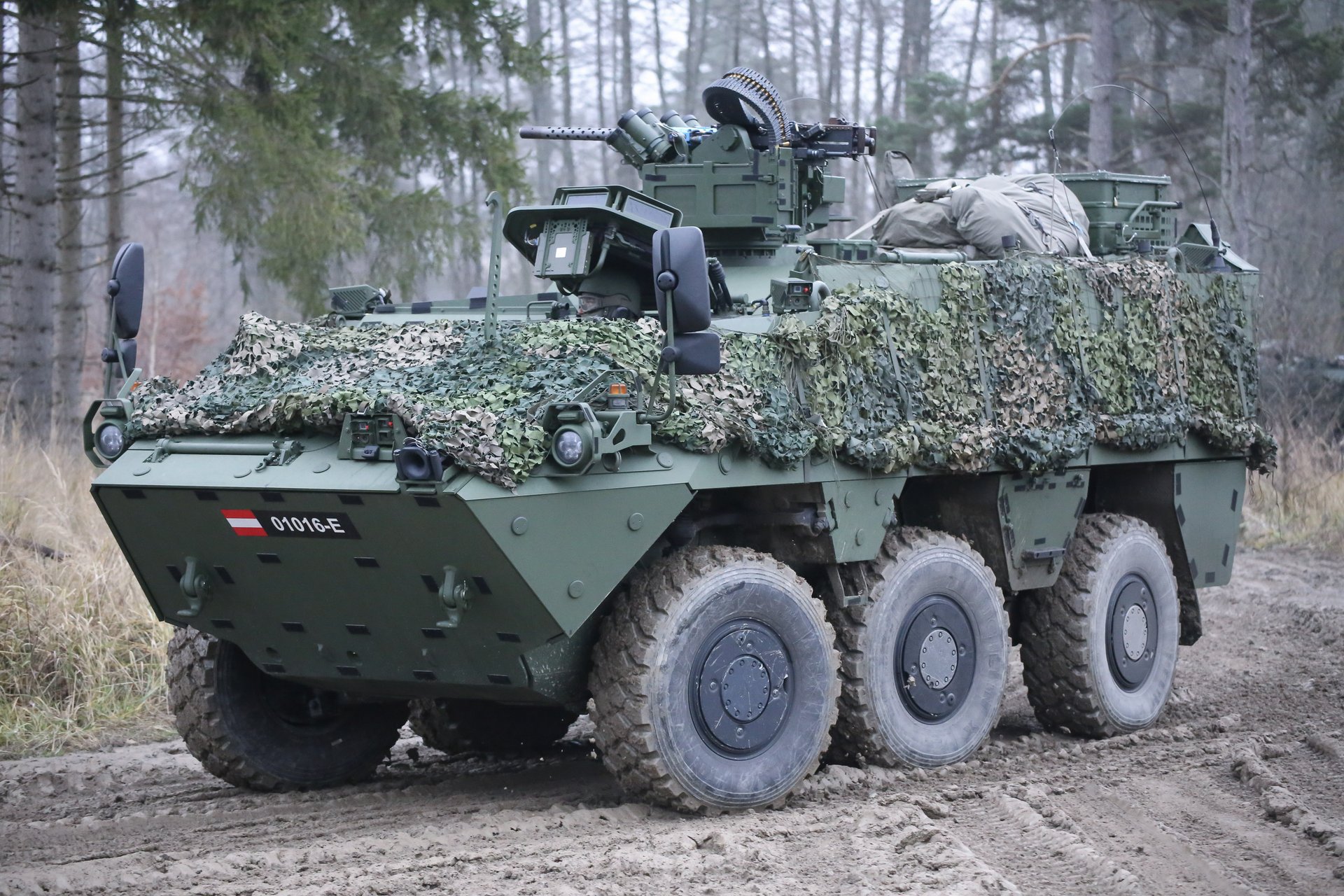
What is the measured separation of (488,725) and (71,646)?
8.45 feet

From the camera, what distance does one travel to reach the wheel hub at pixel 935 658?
22.4 ft

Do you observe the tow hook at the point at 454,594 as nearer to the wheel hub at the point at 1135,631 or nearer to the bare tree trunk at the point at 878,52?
the wheel hub at the point at 1135,631

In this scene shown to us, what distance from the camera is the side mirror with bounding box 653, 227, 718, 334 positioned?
5285 millimetres

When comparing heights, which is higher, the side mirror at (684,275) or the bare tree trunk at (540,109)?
the bare tree trunk at (540,109)

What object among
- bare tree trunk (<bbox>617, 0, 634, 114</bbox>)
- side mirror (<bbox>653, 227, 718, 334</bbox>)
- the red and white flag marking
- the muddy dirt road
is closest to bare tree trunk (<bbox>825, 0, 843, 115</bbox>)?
bare tree trunk (<bbox>617, 0, 634, 114</bbox>)

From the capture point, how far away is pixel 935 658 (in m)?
6.93

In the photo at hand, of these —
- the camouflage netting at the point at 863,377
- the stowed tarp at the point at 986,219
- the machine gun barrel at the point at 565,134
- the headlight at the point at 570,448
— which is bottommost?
the headlight at the point at 570,448

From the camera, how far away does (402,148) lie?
544 inches

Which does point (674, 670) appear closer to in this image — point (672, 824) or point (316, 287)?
point (672, 824)

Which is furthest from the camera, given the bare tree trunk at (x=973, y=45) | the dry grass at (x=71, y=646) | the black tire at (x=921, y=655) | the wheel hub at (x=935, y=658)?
the bare tree trunk at (x=973, y=45)

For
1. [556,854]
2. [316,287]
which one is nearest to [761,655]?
[556,854]

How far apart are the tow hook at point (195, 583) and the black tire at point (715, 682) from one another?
1447 mm

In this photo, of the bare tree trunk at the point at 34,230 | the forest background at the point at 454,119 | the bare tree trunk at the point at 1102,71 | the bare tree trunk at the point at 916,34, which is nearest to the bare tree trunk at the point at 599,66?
the forest background at the point at 454,119

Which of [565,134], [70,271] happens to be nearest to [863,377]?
[565,134]
